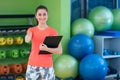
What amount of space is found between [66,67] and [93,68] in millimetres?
446

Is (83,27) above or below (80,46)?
above

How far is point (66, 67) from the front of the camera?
4.09 m

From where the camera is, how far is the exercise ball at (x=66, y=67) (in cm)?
411

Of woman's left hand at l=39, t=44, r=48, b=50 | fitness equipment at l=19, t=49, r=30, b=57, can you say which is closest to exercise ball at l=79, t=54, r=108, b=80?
fitness equipment at l=19, t=49, r=30, b=57

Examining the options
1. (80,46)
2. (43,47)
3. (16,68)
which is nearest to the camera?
(43,47)

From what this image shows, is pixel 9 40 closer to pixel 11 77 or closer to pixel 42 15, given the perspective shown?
pixel 11 77

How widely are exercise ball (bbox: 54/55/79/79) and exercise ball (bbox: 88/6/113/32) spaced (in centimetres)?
90

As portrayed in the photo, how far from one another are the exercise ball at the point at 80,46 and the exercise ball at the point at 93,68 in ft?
0.48

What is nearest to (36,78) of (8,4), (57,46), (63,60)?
(57,46)

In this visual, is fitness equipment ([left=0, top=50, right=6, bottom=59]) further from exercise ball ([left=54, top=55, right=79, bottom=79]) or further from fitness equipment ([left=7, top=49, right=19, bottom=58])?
exercise ball ([left=54, top=55, right=79, bottom=79])

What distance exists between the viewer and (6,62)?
4.70 m

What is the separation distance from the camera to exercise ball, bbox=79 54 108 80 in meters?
4.00

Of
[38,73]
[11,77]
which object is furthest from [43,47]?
[11,77]

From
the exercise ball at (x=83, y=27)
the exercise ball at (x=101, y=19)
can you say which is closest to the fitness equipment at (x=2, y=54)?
the exercise ball at (x=83, y=27)
